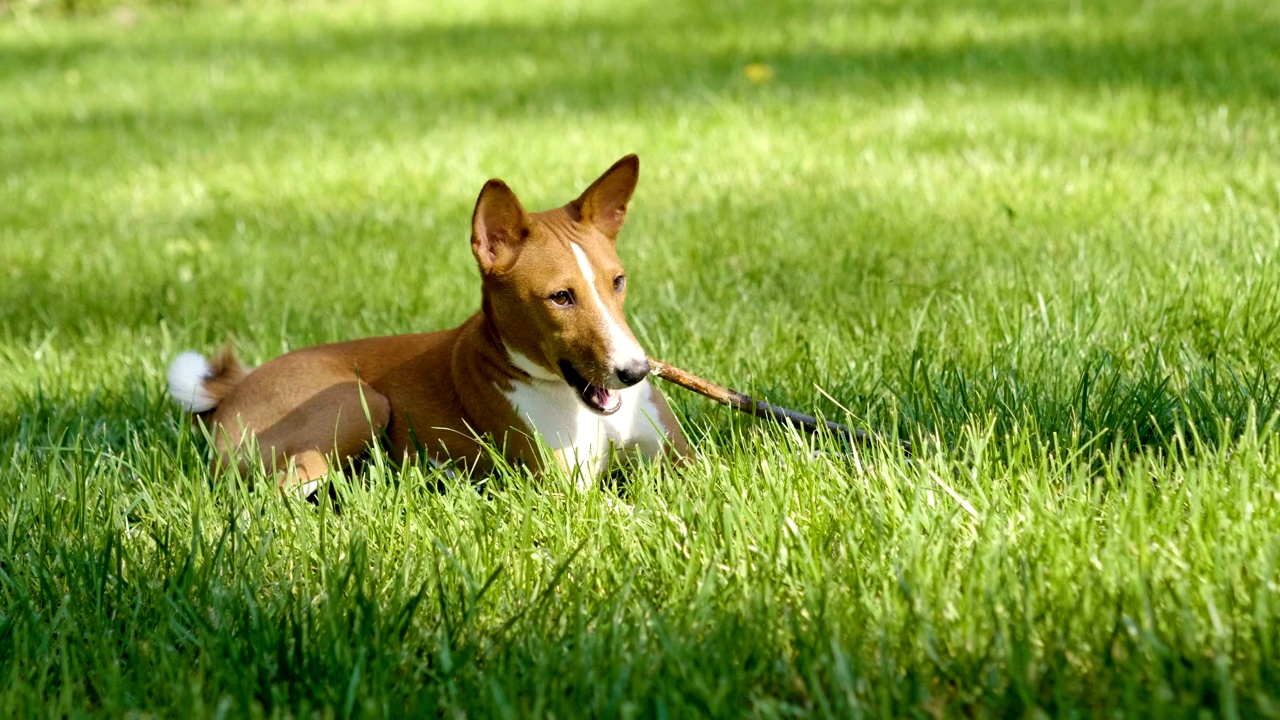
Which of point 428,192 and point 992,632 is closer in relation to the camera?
point 992,632

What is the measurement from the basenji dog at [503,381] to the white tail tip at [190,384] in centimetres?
7

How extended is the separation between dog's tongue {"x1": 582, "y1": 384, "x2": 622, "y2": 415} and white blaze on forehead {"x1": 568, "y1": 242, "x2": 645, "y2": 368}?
0.71ft

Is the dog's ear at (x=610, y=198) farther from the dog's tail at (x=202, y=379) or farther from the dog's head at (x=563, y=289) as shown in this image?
the dog's tail at (x=202, y=379)

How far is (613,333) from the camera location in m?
3.04

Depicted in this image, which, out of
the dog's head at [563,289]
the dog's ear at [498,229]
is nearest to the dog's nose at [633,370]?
the dog's head at [563,289]

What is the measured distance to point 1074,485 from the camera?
2.62m

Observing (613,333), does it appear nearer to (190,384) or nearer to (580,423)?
(580,423)

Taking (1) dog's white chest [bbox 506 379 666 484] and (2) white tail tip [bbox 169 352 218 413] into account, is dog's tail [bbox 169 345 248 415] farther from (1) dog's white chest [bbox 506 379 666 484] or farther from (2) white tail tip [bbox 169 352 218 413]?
(1) dog's white chest [bbox 506 379 666 484]

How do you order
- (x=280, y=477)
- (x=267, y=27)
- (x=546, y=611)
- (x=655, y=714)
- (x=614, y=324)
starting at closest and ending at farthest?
(x=655, y=714) < (x=546, y=611) < (x=614, y=324) < (x=280, y=477) < (x=267, y=27)

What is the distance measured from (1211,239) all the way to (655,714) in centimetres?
334

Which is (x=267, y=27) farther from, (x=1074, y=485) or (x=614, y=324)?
(x=1074, y=485)

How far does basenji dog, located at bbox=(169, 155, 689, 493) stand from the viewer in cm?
314

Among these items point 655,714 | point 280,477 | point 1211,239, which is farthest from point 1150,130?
point 655,714

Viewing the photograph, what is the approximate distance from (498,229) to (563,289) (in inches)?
10.2
